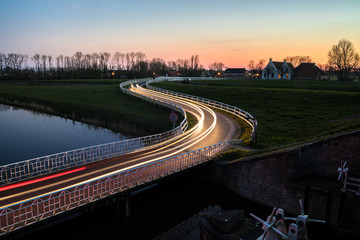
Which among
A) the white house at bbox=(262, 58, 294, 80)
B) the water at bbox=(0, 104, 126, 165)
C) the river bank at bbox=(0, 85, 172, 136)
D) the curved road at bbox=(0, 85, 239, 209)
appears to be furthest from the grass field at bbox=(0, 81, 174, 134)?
the white house at bbox=(262, 58, 294, 80)

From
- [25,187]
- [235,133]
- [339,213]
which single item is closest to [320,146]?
[339,213]

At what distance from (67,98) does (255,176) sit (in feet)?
179

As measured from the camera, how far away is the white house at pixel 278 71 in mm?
90688

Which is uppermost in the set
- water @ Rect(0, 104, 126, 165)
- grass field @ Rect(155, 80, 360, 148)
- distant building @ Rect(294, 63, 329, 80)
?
distant building @ Rect(294, 63, 329, 80)

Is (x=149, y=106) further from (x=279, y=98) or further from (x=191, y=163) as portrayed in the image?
(x=191, y=163)

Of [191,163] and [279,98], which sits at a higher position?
[279,98]

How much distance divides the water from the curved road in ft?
35.3

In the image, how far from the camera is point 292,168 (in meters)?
16.6

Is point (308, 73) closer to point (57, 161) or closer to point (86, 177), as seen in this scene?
point (57, 161)

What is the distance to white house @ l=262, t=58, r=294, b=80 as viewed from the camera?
90.7 m

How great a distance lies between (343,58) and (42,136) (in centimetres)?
8277

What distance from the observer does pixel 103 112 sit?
46.1 meters

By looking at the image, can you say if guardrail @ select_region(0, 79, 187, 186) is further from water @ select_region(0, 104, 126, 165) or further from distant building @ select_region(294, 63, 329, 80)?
distant building @ select_region(294, 63, 329, 80)

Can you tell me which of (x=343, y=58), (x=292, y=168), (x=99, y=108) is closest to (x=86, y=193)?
(x=292, y=168)
